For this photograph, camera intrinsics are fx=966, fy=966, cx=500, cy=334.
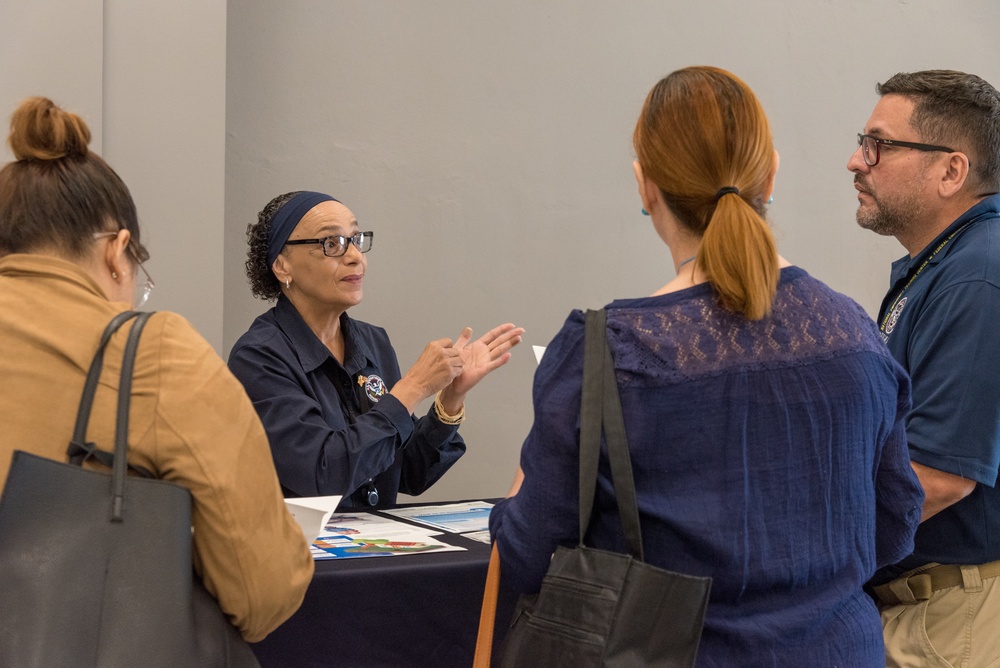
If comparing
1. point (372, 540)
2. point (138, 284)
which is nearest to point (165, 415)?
point (138, 284)

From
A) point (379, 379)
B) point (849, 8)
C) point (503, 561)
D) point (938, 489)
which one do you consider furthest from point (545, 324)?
point (503, 561)

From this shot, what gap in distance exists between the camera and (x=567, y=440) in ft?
4.17

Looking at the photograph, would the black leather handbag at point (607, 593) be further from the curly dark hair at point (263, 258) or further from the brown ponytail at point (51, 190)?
the curly dark hair at point (263, 258)

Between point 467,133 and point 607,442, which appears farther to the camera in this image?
point 467,133

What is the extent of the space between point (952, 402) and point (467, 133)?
101 inches

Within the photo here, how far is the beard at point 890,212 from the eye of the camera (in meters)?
2.09

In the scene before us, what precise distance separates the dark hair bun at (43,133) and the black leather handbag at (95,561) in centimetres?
29

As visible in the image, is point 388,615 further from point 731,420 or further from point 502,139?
point 502,139

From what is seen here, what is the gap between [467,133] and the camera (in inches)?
155

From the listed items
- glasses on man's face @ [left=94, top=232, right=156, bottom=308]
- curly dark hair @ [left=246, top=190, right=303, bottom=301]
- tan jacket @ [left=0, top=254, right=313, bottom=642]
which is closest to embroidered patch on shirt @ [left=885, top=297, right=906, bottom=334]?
tan jacket @ [left=0, top=254, right=313, bottom=642]

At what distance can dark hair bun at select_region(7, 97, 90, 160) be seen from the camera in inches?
53.2

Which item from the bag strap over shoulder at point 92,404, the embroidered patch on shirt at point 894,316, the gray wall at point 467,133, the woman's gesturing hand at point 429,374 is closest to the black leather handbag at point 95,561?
the bag strap over shoulder at point 92,404

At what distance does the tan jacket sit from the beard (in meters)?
1.46

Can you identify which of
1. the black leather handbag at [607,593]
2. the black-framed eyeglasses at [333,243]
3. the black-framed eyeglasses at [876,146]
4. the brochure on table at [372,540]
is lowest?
the brochure on table at [372,540]
